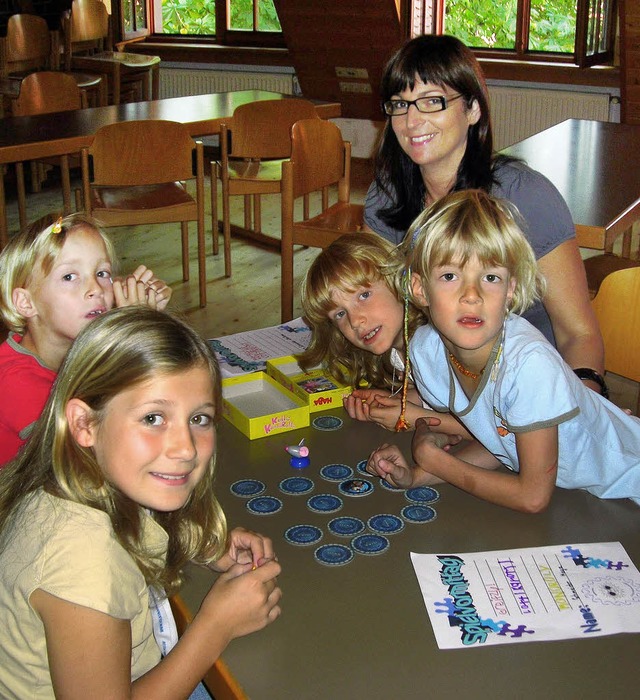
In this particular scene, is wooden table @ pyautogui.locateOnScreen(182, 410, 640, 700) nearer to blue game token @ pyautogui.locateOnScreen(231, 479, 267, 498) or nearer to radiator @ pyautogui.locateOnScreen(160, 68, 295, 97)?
blue game token @ pyautogui.locateOnScreen(231, 479, 267, 498)

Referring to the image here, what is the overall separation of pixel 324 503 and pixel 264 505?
9cm

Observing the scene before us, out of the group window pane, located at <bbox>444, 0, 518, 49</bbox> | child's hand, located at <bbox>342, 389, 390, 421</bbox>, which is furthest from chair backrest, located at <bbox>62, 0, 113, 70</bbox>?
child's hand, located at <bbox>342, 389, 390, 421</bbox>

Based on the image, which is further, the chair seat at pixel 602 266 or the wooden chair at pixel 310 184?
the wooden chair at pixel 310 184

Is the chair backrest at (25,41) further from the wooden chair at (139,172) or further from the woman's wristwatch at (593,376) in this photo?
the woman's wristwatch at (593,376)

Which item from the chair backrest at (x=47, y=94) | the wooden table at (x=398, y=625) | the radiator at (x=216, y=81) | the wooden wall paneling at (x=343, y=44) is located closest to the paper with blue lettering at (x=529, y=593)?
the wooden table at (x=398, y=625)

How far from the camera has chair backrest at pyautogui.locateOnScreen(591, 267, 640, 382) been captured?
204 centimetres

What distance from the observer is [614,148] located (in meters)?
3.57

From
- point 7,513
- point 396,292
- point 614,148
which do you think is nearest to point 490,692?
point 7,513

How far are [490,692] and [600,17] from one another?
19.1 feet

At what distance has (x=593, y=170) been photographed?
3229 millimetres

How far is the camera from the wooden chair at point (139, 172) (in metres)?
3.75

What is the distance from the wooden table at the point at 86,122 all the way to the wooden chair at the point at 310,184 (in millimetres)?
789

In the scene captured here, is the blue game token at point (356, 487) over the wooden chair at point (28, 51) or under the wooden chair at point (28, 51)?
under

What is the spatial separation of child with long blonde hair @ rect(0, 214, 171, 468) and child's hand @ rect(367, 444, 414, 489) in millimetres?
522
